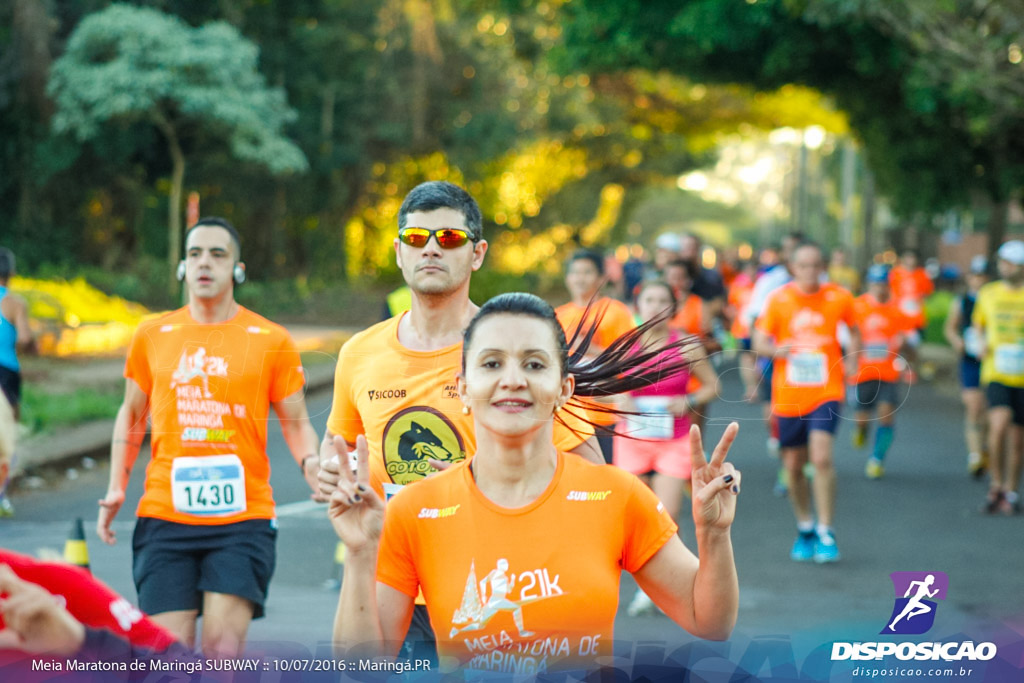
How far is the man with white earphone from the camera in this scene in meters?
4.47

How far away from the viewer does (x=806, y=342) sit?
26.8ft

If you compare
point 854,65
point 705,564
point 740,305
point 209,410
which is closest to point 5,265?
point 209,410

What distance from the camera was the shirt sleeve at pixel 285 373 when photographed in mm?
4578

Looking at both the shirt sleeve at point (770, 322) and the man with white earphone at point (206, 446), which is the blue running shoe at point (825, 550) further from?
the man with white earphone at point (206, 446)

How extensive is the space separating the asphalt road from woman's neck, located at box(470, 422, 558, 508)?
1405 mm

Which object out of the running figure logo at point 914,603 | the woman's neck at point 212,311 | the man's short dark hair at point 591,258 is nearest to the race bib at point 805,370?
the man's short dark hair at point 591,258

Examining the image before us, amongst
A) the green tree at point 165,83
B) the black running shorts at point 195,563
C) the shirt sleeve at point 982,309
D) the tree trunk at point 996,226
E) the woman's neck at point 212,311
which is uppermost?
the green tree at point 165,83

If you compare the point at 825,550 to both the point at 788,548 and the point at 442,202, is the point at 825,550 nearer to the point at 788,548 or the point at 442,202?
the point at 788,548

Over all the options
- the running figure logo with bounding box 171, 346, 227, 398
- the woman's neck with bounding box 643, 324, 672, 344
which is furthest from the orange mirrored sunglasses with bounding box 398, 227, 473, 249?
the running figure logo with bounding box 171, 346, 227, 398

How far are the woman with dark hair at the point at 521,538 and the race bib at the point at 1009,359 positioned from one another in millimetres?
7371

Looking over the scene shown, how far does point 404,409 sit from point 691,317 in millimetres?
6022

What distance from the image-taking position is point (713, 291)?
10.2m

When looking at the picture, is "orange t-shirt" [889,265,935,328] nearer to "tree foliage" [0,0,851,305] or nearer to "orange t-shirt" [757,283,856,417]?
"tree foliage" [0,0,851,305]

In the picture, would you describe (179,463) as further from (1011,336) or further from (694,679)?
(1011,336)
